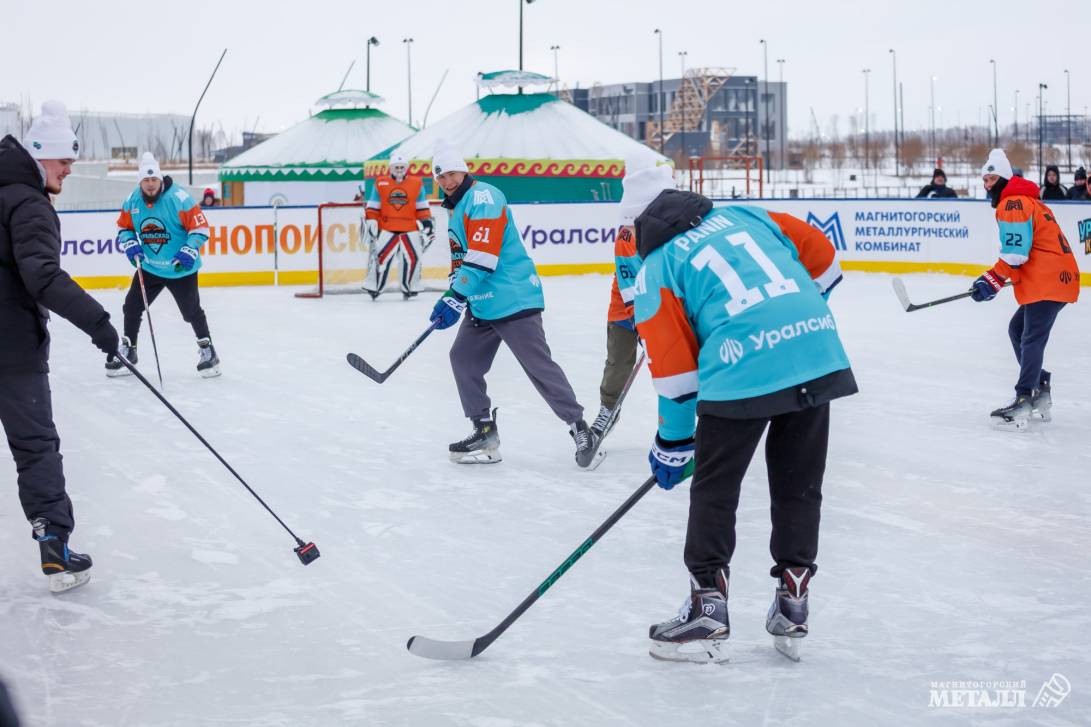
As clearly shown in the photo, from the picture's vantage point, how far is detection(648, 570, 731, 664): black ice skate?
130 inches

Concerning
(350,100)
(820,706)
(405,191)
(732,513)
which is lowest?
(820,706)

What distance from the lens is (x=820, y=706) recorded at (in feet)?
9.96

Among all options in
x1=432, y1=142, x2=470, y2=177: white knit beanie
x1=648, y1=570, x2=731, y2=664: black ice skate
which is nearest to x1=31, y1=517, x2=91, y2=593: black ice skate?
x1=648, y1=570, x2=731, y2=664: black ice skate

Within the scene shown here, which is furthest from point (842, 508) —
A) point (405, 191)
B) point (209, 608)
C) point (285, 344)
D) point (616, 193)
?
point (616, 193)

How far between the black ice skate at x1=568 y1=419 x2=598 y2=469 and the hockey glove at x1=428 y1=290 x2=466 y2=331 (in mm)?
764

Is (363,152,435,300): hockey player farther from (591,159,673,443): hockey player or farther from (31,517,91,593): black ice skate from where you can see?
(31,517,91,593): black ice skate

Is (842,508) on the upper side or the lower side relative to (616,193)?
lower

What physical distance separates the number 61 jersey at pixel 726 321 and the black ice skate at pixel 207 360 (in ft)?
18.7

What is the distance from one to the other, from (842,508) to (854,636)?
4.85 ft

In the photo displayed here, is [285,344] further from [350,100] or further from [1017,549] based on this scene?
[350,100]

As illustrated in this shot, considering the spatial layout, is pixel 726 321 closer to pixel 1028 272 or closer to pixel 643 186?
pixel 643 186

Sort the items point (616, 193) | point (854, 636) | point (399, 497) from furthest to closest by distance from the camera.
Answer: point (616, 193) < point (399, 497) < point (854, 636)

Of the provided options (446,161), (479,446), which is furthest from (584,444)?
(446,161)

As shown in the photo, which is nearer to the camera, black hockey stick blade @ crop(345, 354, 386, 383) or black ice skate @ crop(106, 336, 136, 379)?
black hockey stick blade @ crop(345, 354, 386, 383)
